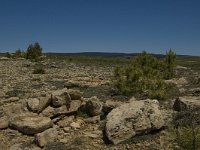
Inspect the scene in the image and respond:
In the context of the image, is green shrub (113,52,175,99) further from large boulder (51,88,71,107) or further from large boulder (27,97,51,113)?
large boulder (27,97,51,113)

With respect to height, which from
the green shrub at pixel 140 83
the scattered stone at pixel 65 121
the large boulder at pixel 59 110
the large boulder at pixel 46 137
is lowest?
the large boulder at pixel 46 137

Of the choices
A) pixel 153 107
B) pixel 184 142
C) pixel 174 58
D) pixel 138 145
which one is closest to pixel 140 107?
pixel 153 107

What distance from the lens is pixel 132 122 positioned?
15.6 metres

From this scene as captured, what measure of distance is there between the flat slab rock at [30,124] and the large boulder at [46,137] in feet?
2.26

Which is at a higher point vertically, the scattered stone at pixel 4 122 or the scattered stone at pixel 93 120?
the scattered stone at pixel 93 120

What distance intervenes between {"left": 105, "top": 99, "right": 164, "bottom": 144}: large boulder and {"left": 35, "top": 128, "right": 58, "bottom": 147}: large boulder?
97.7 inches

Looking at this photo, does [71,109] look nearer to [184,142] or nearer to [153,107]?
[153,107]

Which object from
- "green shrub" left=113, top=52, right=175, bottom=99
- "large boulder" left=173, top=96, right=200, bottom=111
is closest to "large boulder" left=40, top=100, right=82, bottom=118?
"large boulder" left=173, top=96, right=200, bottom=111

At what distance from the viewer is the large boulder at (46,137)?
15.7 m

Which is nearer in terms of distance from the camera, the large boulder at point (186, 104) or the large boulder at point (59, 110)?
the large boulder at point (186, 104)

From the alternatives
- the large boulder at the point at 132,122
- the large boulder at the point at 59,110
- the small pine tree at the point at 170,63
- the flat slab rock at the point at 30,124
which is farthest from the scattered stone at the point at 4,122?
the small pine tree at the point at 170,63

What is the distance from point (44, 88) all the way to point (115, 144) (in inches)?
691

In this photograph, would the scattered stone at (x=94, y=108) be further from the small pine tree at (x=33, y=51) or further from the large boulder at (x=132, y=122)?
the small pine tree at (x=33, y=51)

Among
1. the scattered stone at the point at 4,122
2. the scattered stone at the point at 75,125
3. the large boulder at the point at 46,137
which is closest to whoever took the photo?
the large boulder at the point at 46,137
